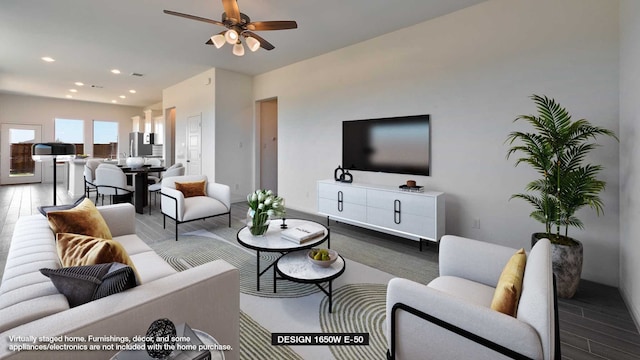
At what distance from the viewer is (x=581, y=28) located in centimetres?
263

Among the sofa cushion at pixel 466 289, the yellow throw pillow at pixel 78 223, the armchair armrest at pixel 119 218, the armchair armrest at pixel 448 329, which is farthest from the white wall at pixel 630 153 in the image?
the armchair armrest at pixel 119 218

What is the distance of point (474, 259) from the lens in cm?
179

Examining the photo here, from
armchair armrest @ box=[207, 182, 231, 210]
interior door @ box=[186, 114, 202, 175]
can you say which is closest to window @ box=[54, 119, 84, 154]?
interior door @ box=[186, 114, 202, 175]

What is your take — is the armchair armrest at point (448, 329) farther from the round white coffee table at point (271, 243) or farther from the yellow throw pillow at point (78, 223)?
the yellow throw pillow at point (78, 223)

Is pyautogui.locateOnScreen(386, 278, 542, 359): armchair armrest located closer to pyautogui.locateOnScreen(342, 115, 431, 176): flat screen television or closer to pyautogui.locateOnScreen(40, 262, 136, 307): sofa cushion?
pyautogui.locateOnScreen(40, 262, 136, 307): sofa cushion

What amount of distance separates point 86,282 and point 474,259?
203cm

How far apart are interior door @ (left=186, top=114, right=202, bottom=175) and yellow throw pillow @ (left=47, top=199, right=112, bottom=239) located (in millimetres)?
4596

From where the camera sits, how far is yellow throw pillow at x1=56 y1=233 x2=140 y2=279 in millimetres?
1244

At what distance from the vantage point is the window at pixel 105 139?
10094mm

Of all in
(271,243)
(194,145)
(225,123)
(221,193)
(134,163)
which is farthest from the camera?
(194,145)

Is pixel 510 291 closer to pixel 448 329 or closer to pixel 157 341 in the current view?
pixel 448 329

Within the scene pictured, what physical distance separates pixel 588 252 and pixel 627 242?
41cm

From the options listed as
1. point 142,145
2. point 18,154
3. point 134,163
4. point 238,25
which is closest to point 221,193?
point 238,25

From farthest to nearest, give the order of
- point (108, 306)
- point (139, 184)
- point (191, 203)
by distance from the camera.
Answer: point (139, 184), point (191, 203), point (108, 306)
